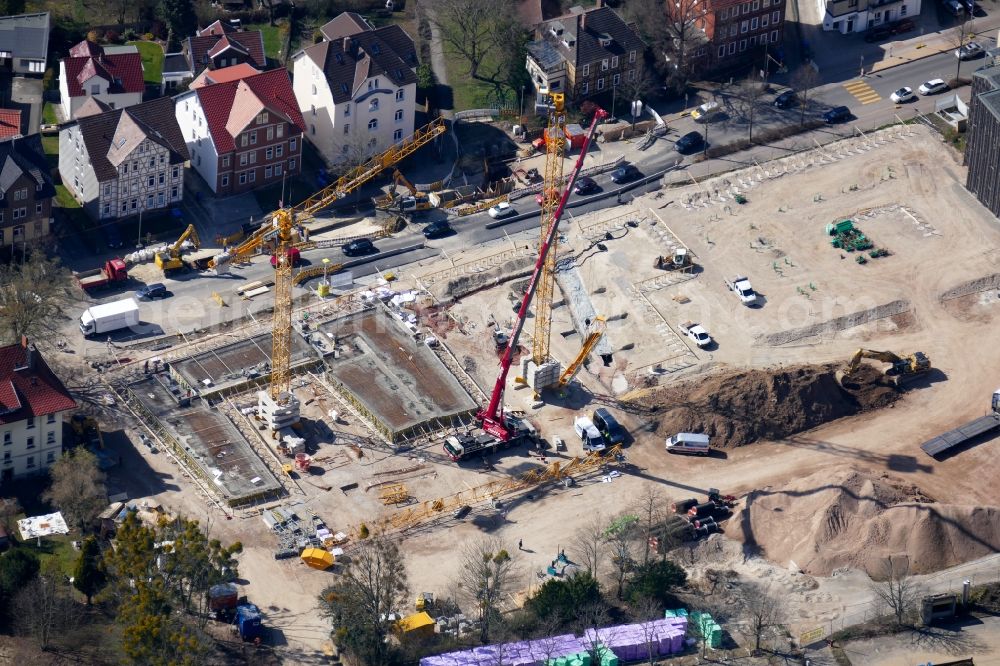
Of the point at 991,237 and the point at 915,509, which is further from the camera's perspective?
the point at 991,237

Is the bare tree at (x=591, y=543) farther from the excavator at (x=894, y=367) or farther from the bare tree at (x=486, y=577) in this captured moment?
the excavator at (x=894, y=367)

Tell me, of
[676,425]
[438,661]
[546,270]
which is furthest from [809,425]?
[438,661]

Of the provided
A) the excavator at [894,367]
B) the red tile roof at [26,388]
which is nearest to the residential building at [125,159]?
the red tile roof at [26,388]

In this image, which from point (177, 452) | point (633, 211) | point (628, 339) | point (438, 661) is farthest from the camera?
point (633, 211)

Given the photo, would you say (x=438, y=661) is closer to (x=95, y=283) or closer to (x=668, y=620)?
(x=668, y=620)

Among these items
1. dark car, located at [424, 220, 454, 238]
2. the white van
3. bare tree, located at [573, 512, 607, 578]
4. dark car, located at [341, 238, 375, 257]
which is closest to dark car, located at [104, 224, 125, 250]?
dark car, located at [341, 238, 375, 257]

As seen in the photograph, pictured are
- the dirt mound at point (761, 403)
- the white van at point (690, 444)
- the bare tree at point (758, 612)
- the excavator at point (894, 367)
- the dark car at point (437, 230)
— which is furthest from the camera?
the dark car at point (437, 230)
